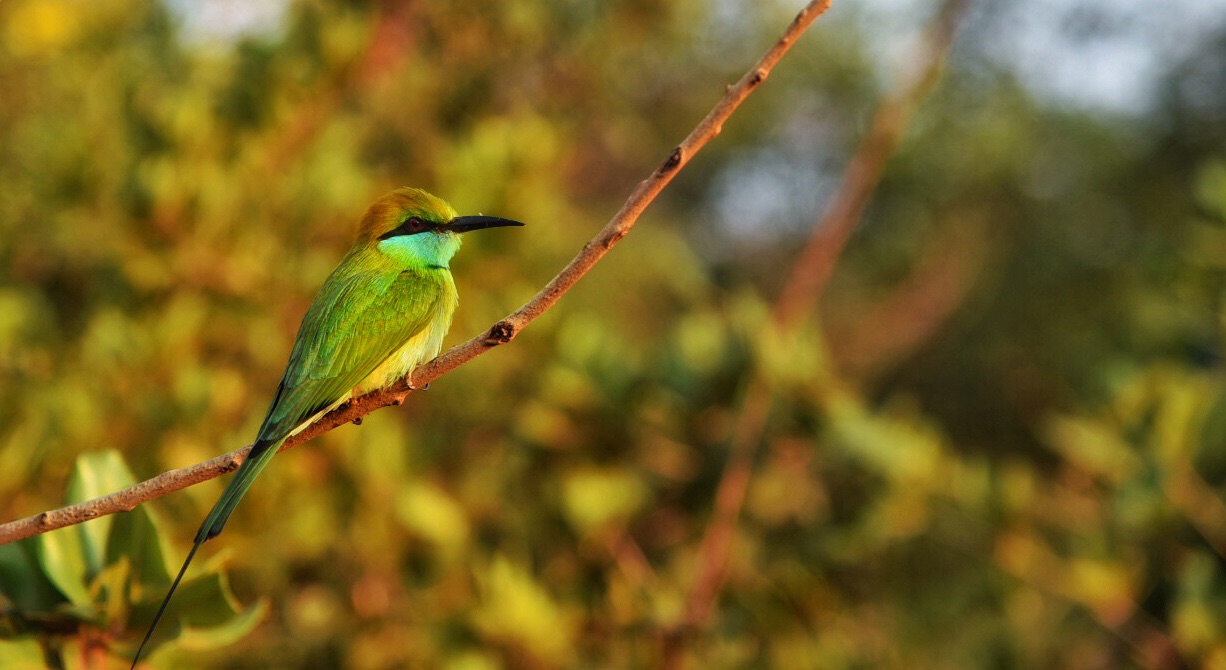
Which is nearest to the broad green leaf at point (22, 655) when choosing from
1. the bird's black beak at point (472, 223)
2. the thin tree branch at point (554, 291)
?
the thin tree branch at point (554, 291)

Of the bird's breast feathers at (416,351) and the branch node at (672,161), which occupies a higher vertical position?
the bird's breast feathers at (416,351)

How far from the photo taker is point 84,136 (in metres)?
2.67

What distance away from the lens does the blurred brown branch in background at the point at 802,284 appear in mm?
2410

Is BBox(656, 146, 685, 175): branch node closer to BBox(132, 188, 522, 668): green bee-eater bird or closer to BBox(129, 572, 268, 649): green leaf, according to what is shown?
BBox(132, 188, 522, 668): green bee-eater bird

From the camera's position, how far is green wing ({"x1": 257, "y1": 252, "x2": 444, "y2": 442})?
1.26m

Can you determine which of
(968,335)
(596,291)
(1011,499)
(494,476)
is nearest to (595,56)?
(494,476)

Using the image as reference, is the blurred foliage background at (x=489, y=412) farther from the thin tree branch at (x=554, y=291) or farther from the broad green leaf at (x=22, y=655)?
the thin tree branch at (x=554, y=291)

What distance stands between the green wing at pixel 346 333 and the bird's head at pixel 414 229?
0.12ft

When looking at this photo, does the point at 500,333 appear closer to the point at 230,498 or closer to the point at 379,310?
the point at 230,498

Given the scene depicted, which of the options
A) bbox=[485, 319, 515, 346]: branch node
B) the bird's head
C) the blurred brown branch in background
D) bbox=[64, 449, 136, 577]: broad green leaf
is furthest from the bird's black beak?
the blurred brown branch in background

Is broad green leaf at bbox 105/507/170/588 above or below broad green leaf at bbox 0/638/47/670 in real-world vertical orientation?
above

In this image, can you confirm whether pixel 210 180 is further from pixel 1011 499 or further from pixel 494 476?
pixel 1011 499

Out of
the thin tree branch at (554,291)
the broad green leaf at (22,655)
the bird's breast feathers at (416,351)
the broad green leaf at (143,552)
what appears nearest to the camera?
the thin tree branch at (554,291)

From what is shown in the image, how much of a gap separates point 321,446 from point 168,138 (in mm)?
788
